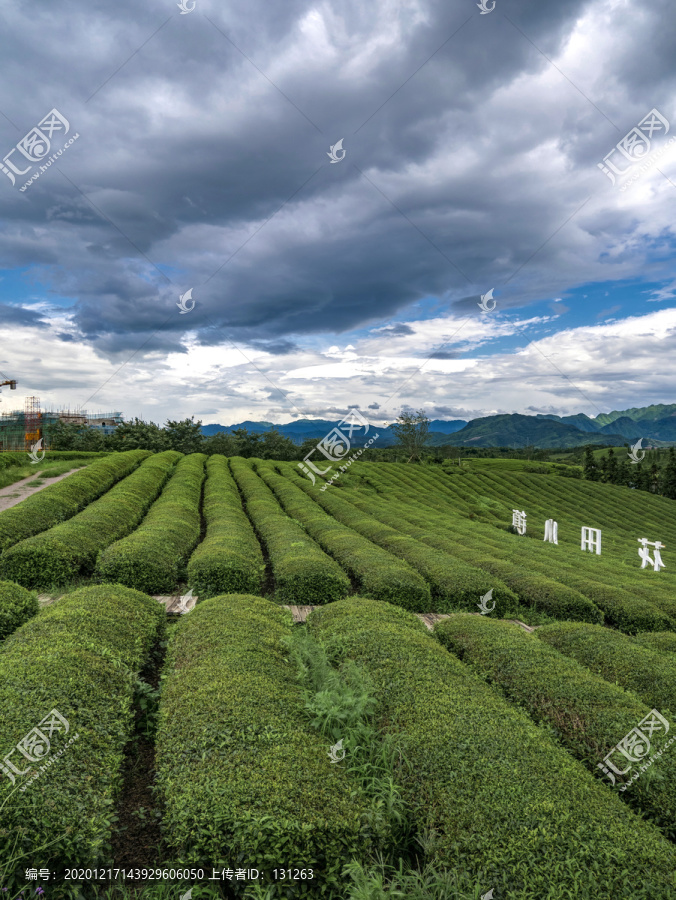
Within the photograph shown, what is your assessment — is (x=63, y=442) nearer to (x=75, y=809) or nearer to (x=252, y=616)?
(x=252, y=616)

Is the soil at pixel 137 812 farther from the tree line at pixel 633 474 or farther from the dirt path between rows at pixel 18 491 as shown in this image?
the tree line at pixel 633 474

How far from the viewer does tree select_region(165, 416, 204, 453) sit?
58.3 metres

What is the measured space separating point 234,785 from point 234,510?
48.7 ft

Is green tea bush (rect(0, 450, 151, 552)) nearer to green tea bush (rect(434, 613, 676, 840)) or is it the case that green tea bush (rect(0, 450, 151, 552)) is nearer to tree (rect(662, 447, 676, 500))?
green tea bush (rect(434, 613, 676, 840))

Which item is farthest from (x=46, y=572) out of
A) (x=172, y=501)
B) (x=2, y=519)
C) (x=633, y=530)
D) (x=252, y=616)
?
(x=633, y=530)

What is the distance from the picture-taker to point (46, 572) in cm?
1026

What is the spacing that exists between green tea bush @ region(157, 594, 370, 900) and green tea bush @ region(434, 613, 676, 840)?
2567mm

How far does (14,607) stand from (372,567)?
272 inches

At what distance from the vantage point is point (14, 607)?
24.4 ft

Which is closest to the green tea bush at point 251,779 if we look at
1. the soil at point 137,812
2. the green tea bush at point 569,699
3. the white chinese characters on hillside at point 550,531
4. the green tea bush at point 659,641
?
the soil at point 137,812

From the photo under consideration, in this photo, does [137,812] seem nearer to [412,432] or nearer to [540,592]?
[540,592]

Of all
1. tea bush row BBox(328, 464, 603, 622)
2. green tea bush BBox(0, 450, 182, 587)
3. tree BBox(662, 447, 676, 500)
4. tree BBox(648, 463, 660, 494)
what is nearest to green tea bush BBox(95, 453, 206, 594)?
green tea bush BBox(0, 450, 182, 587)

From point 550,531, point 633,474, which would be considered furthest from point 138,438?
point 633,474

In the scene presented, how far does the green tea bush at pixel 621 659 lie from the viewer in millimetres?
5898
